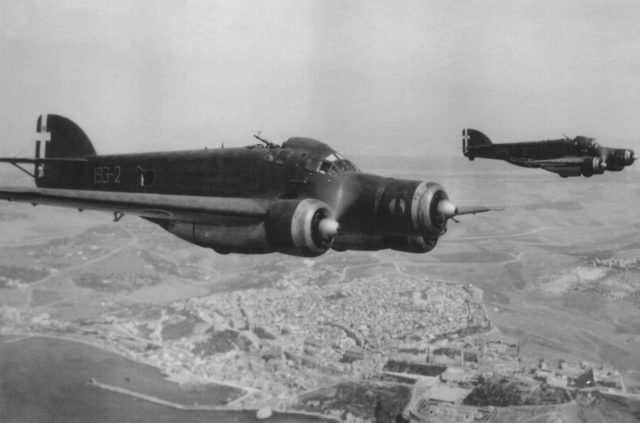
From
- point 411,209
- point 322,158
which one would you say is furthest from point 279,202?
point 411,209

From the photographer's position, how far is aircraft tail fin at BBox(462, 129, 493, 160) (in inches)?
1193

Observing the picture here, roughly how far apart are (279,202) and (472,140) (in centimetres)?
2079

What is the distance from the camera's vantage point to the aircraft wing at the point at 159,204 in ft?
43.6

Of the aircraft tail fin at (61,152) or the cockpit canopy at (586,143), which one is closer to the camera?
the aircraft tail fin at (61,152)

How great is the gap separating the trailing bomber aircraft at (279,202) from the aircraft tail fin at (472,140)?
15630 millimetres

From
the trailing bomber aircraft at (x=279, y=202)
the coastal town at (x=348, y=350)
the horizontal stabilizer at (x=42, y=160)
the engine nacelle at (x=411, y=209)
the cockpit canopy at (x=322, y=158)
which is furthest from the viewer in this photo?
the coastal town at (x=348, y=350)

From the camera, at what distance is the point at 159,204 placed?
13797 millimetres

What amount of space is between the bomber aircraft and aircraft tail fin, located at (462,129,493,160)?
124mm

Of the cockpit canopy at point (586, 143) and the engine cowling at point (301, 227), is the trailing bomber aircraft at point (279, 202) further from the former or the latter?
the cockpit canopy at point (586, 143)

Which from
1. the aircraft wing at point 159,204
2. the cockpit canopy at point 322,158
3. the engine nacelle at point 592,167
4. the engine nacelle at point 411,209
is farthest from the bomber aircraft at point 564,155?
the aircraft wing at point 159,204

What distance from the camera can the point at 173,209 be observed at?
13969 millimetres

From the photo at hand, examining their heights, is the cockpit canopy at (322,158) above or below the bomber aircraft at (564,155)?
below

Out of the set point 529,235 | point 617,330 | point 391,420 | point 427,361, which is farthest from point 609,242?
point 391,420

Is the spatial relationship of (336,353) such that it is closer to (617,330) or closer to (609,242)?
(617,330)
